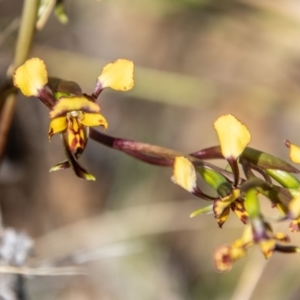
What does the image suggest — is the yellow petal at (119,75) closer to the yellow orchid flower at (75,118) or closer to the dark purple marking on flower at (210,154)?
the yellow orchid flower at (75,118)

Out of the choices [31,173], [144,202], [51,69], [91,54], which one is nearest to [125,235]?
[144,202]

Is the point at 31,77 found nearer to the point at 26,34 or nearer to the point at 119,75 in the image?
the point at 119,75

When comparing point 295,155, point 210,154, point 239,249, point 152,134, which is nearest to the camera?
point 239,249

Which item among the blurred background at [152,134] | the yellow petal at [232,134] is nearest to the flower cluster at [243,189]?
the yellow petal at [232,134]

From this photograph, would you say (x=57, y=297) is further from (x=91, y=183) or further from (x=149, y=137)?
(x=149, y=137)

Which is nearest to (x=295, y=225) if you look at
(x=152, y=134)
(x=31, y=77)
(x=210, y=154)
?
(x=210, y=154)
